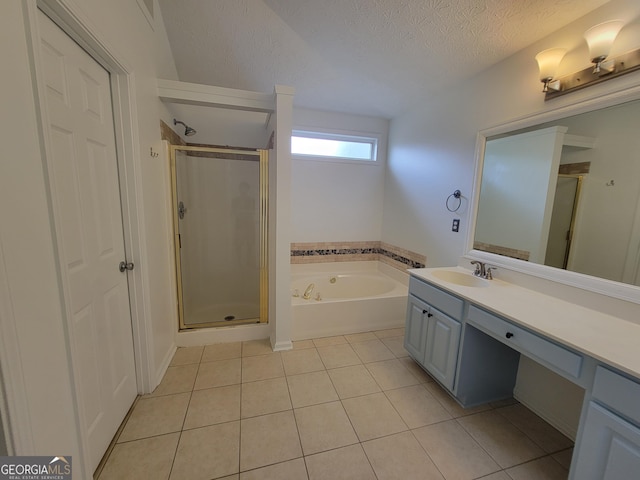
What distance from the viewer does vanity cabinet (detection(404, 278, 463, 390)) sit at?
1.72 m

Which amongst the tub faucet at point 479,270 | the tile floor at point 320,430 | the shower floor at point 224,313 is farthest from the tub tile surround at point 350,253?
the tile floor at point 320,430

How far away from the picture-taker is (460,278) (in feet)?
6.98

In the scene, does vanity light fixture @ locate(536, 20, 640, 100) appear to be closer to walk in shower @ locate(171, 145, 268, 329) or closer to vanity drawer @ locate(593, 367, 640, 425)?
vanity drawer @ locate(593, 367, 640, 425)

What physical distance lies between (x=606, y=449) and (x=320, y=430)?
1282 mm

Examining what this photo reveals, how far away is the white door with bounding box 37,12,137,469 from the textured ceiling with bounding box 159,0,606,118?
121cm

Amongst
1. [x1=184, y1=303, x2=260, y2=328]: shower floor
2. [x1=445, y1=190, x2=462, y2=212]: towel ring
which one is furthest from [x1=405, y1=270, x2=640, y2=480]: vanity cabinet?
[x1=184, y1=303, x2=260, y2=328]: shower floor

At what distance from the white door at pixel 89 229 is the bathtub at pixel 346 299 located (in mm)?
1406

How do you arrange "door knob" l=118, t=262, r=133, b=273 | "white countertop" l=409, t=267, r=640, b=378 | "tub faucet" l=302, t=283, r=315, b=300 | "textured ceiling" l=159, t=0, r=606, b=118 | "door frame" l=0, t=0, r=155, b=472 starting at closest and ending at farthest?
"door frame" l=0, t=0, r=155, b=472, "white countertop" l=409, t=267, r=640, b=378, "door knob" l=118, t=262, r=133, b=273, "textured ceiling" l=159, t=0, r=606, b=118, "tub faucet" l=302, t=283, r=315, b=300

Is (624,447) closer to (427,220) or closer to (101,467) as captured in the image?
(427,220)

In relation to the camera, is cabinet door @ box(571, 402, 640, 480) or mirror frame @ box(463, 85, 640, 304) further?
mirror frame @ box(463, 85, 640, 304)

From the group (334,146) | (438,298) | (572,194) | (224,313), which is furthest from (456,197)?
(224,313)

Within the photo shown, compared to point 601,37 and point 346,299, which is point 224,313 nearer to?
point 346,299

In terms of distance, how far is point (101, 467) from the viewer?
Result: 50.8 inches

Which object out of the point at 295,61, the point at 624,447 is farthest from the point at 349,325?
the point at 295,61
